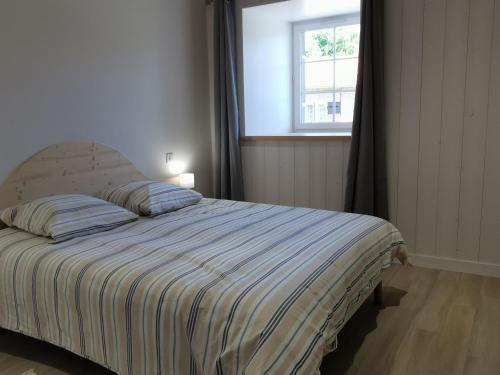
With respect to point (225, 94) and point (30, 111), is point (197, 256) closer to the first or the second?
point (30, 111)

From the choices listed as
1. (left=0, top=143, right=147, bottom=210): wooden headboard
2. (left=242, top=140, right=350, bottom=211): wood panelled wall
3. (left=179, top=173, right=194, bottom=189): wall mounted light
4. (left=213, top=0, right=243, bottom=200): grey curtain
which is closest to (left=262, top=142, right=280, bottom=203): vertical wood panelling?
(left=242, top=140, right=350, bottom=211): wood panelled wall

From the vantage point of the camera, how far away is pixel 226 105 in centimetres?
382

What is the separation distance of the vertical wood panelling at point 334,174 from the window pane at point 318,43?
98 centimetres

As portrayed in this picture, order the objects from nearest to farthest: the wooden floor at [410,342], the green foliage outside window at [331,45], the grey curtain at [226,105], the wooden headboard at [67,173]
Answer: the wooden floor at [410,342] < the wooden headboard at [67,173] < the grey curtain at [226,105] < the green foliage outside window at [331,45]

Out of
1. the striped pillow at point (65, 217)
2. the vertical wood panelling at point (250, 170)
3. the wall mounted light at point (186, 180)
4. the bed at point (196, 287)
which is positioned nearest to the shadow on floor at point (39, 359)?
the bed at point (196, 287)

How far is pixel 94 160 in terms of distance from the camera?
A: 117 inches

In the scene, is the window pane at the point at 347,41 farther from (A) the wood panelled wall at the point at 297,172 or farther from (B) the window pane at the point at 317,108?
(A) the wood panelled wall at the point at 297,172

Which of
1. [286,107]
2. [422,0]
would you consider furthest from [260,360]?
[286,107]

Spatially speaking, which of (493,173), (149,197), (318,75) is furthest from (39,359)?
(318,75)

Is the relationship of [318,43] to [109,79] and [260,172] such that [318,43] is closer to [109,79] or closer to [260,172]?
[260,172]

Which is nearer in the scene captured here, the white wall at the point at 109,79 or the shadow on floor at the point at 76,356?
the shadow on floor at the point at 76,356

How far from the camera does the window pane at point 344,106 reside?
391 cm

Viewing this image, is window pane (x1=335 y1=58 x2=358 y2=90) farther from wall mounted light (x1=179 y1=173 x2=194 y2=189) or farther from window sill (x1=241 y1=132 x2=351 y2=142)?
wall mounted light (x1=179 y1=173 x2=194 y2=189)

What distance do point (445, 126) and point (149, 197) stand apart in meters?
2.11
